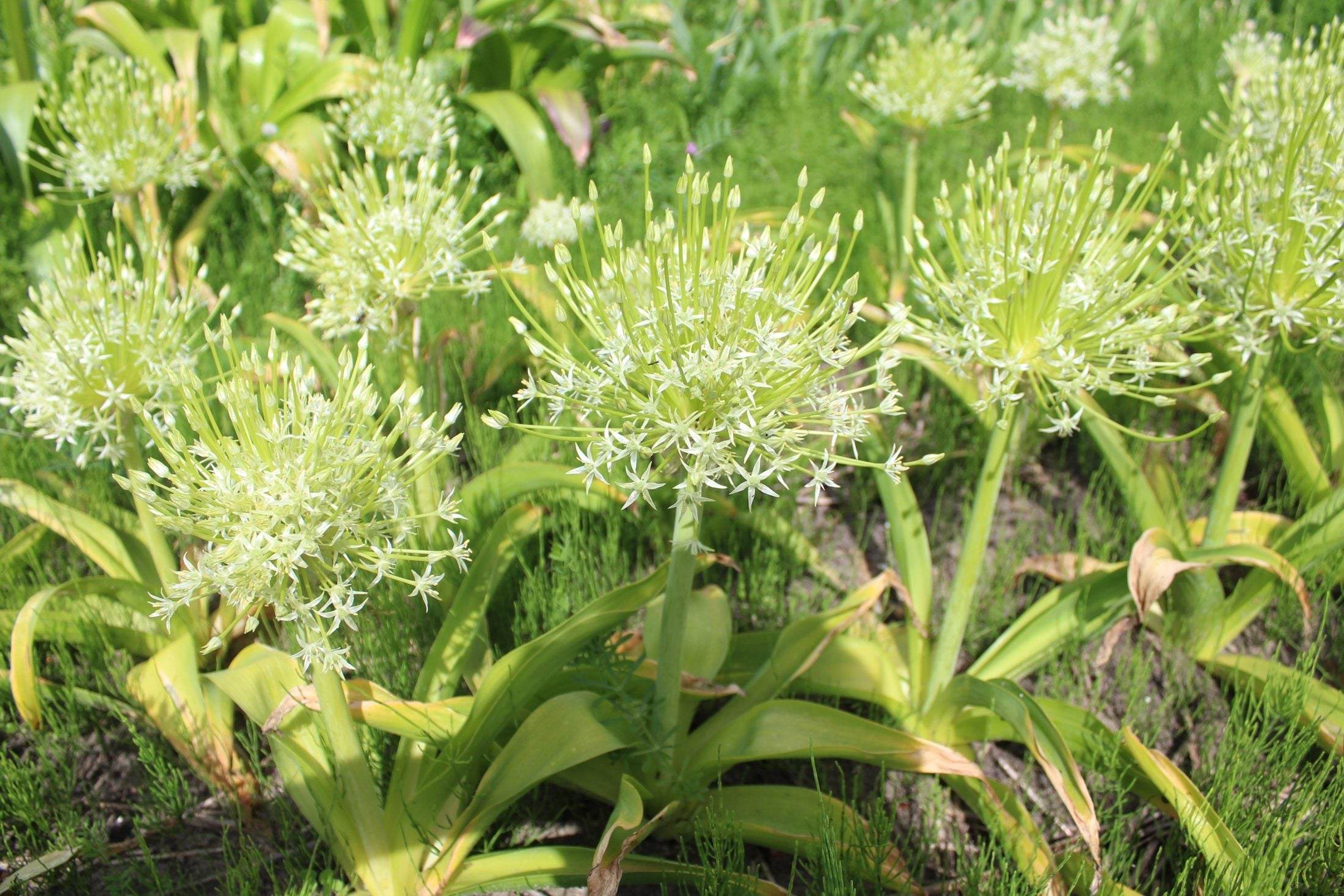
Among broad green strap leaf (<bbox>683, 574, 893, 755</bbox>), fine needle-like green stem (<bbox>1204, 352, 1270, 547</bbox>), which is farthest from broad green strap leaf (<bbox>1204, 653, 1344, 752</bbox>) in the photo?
broad green strap leaf (<bbox>683, 574, 893, 755</bbox>)

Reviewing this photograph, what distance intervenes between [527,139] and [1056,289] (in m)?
3.50

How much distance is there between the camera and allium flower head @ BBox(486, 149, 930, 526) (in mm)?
1670

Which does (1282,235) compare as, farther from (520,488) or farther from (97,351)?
(97,351)

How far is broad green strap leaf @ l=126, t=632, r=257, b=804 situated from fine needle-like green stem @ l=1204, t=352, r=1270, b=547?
2.73 m

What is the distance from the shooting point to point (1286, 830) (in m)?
2.07

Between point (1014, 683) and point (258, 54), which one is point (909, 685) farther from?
point (258, 54)

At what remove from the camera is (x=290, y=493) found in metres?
1.65

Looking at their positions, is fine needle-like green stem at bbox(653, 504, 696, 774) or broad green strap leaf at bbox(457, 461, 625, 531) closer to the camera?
fine needle-like green stem at bbox(653, 504, 696, 774)

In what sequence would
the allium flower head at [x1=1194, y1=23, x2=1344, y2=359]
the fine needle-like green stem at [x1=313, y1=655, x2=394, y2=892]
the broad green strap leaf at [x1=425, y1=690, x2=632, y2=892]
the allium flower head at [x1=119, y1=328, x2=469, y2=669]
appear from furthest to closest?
the allium flower head at [x1=1194, y1=23, x2=1344, y2=359] < the broad green strap leaf at [x1=425, y1=690, x2=632, y2=892] < the fine needle-like green stem at [x1=313, y1=655, x2=394, y2=892] < the allium flower head at [x1=119, y1=328, x2=469, y2=669]

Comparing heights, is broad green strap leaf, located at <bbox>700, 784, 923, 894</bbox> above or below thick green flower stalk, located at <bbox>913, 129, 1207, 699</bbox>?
below

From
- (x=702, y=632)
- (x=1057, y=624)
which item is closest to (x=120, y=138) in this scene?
(x=702, y=632)

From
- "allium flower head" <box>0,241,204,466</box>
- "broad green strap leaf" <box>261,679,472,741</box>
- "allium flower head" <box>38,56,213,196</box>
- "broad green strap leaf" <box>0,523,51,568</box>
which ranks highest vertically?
"allium flower head" <box>38,56,213,196</box>

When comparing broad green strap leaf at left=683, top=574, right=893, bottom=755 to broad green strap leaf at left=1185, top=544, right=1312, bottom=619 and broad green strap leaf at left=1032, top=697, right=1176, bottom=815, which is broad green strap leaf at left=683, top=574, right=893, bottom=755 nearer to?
broad green strap leaf at left=1032, top=697, right=1176, bottom=815

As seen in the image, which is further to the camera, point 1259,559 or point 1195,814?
point 1259,559
